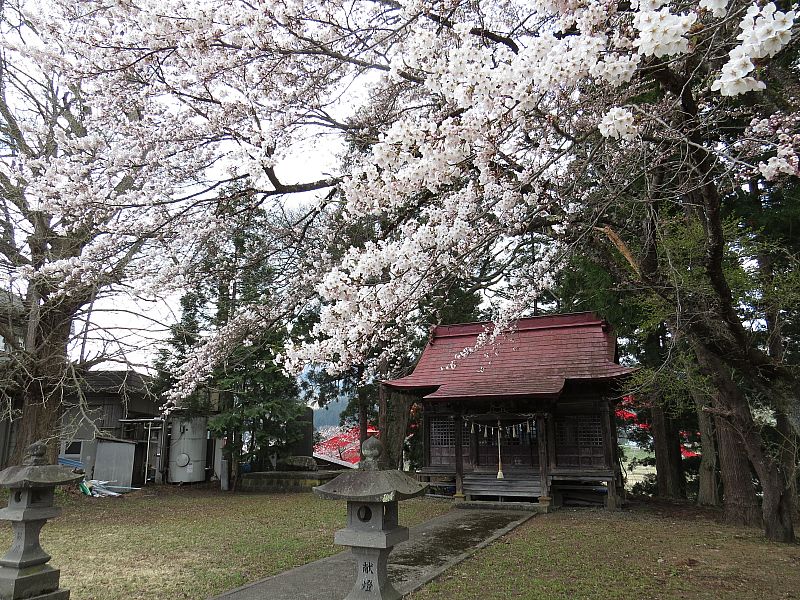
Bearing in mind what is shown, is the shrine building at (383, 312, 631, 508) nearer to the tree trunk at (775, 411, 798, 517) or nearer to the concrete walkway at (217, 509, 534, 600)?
the concrete walkway at (217, 509, 534, 600)

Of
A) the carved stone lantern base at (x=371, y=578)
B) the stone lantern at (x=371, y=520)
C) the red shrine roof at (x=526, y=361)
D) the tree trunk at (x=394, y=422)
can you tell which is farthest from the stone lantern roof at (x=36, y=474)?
the tree trunk at (x=394, y=422)

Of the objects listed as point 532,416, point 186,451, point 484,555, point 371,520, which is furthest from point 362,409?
point 371,520

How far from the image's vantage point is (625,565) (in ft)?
22.5

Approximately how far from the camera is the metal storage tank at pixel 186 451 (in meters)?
19.1

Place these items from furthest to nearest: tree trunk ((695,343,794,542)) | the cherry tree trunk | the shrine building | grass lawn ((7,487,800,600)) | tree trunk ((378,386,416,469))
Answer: tree trunk ((378,386,416,469)), the shrine building, the cherry tree trunk, tree trunk ((695,343,794,542)), grass lawn ((7,487,800,600))

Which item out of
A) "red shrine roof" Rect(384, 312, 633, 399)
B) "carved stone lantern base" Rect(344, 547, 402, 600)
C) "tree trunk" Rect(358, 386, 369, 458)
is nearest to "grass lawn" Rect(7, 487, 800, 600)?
"carved stone lantern base" Rect(344, 547, 402, 600)

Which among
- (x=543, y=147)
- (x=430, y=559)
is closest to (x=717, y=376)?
(x=430, y=559)

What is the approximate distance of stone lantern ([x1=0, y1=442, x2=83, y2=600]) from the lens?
480 centimetres

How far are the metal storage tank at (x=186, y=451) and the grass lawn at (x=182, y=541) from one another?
4.25 meters

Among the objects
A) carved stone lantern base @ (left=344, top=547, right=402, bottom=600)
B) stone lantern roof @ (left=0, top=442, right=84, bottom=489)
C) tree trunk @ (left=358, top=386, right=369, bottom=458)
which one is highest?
tree trunk @ (left=358, top=386, right=369, bottom=458)

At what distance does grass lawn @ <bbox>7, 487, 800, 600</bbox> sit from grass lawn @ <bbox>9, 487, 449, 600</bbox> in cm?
2

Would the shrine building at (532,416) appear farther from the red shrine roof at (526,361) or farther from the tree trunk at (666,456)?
the tree trunk at (666,456)

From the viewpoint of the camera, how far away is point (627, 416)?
1952cm

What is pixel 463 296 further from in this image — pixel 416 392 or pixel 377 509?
pixel 377 509
